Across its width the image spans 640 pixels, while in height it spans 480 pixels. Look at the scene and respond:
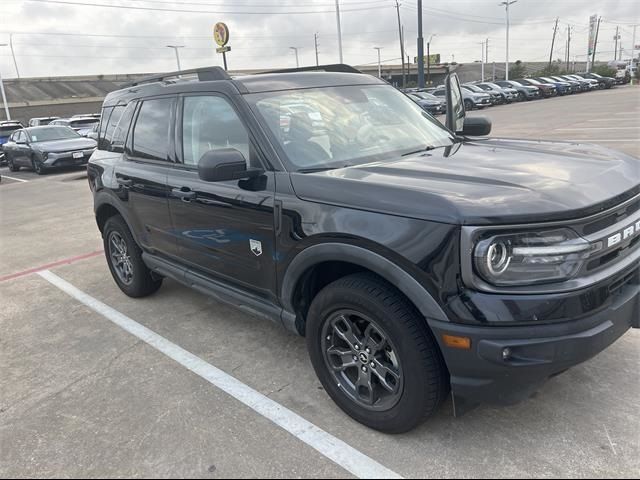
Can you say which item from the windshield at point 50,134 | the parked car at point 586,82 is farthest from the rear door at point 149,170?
the parked car at point 586,82

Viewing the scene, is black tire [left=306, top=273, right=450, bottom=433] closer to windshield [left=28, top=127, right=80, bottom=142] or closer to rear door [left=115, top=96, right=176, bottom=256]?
rear door [left=115, top=96, right=176, bottom=256]

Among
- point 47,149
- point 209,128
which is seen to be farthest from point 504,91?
point 209,128

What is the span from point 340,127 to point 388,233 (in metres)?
1.20

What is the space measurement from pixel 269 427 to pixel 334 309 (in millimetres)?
762

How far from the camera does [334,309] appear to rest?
276cm

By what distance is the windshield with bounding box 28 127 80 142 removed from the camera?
17172 mm

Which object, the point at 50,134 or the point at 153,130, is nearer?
the point at 153,130

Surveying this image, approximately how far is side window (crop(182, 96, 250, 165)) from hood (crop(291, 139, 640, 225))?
24.9 inches

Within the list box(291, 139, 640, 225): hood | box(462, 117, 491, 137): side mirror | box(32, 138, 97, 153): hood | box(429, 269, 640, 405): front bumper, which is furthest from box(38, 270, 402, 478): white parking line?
box(32, 138, 97, 153): hood

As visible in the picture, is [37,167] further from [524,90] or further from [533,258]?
[524,90]

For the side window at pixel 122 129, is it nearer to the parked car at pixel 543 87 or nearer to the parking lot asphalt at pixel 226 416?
the parking lot asphalt at pixel 226 416

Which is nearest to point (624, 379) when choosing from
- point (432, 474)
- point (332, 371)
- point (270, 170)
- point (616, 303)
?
point (616, 303)

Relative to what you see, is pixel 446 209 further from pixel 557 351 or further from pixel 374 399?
pixel 374 399

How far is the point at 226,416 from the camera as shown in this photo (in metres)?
3.01
